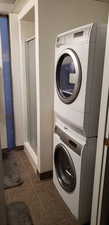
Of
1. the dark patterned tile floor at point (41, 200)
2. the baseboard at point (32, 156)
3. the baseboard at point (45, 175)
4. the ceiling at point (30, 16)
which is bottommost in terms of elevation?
the dark patterned tile floor at point (41, 200)

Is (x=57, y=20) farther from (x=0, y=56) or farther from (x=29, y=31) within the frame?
(x=0, y=56)

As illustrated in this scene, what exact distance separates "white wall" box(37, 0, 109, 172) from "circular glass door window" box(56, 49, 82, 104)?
29cm

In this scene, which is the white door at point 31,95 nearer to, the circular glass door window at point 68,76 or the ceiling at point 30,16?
the ceiling at point 30,16

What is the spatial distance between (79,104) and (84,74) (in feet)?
0.78

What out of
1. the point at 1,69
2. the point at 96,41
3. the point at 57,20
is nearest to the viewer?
the point at 96,41

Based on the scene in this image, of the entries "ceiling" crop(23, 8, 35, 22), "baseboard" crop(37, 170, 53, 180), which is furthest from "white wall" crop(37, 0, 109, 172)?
"ceiling" crop(23, 8, 35, 22)

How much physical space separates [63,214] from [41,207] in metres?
0.25

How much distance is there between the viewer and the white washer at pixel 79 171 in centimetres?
143

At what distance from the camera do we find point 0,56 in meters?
2.66

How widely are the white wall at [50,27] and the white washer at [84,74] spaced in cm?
37

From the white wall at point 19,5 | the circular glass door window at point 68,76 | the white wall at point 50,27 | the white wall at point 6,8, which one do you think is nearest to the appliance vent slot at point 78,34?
the circular glass door window at point 68,76

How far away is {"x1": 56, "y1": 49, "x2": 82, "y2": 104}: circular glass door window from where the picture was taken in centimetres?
135

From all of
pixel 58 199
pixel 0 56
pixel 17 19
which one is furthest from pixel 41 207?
pixel 17 19

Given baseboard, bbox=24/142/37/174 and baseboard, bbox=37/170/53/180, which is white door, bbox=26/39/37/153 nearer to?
baseboard, bbox=24/142/37/174
